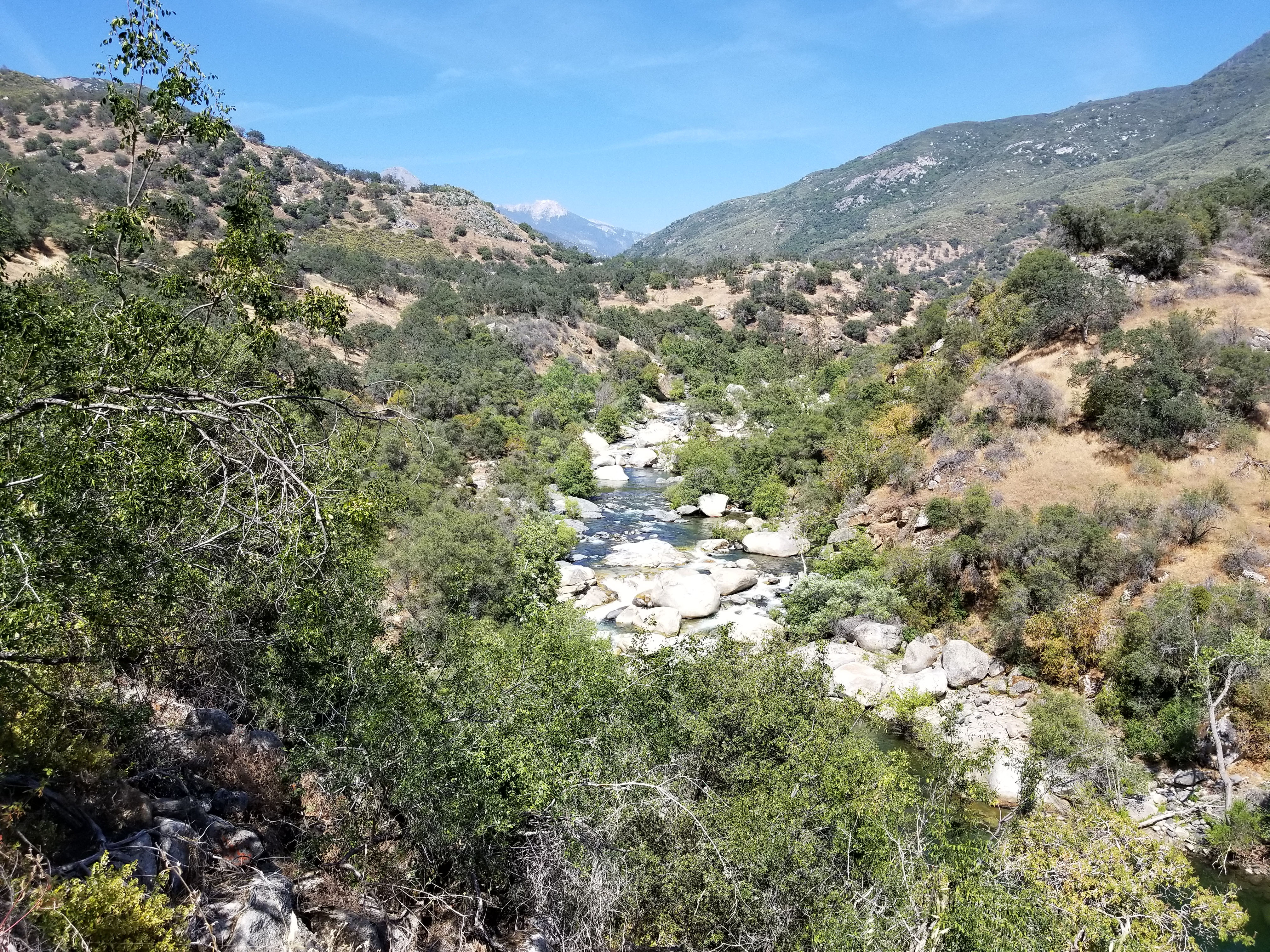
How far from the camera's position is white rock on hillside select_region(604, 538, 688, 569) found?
29.2 m

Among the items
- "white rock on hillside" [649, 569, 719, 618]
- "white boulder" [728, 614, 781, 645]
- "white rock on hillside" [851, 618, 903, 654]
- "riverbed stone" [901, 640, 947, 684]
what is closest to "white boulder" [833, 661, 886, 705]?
"riverbed stone" [901, 640, 947, 684]

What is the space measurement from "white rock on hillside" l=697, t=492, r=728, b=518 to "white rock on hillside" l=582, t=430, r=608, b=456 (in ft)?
34.9

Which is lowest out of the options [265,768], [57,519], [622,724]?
[622,724]

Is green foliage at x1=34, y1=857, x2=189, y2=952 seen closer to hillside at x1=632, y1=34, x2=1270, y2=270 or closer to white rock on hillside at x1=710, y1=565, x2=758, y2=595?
white rock on hillside at x1=710, y1=565, x2=758, y2=595

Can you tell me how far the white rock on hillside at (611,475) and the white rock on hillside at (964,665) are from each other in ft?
83.2

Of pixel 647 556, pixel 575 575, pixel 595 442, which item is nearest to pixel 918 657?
pixel 647 556

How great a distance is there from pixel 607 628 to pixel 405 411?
18428 mm

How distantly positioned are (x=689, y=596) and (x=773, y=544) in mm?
8233

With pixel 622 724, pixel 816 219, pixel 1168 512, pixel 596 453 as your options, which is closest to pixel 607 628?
pixel 622 724

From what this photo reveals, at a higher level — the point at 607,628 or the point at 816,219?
the point at 816,219

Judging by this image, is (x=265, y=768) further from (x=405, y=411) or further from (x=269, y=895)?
(x=405, y=411)

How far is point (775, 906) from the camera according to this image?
28.2 ft

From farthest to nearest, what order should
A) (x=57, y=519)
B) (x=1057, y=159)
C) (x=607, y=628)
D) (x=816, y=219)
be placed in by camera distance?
(x=816, y=219), (x=1057, y=159), (x=607, y=628), (x=57, y=519)

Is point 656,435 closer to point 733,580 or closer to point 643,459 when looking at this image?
point 643,459
